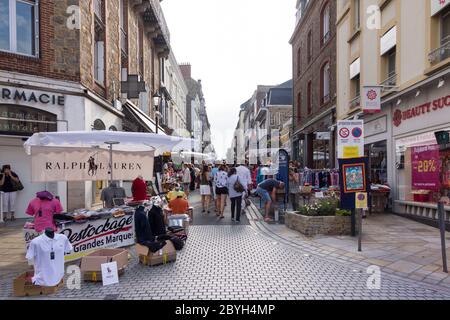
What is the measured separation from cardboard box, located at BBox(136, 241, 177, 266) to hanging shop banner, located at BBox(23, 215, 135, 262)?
1.20 m

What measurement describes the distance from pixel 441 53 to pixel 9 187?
13166 millimetres

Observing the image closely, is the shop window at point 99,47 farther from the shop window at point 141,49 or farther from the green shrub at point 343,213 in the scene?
the green shrub at point 343,213

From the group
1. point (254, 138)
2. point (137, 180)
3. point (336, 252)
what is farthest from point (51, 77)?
point (254, 138)

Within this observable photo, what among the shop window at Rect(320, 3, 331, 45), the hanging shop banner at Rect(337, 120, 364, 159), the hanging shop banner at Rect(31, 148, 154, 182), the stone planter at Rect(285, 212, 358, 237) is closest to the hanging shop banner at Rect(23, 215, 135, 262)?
the hanging shop banner at Rect(31, 148, 154, 182)

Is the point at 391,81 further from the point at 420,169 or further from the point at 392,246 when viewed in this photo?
the point at 392,246

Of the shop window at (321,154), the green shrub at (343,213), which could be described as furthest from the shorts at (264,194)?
the shop window at (321,154)

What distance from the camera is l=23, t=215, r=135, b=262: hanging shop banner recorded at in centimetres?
659

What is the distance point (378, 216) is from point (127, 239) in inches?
319

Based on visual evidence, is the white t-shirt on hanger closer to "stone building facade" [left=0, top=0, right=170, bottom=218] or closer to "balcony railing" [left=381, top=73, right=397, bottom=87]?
"stone building facade" [left=0, top=0, right=170, bottom=218]

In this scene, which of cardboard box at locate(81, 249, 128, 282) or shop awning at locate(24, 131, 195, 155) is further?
shop awning at locate(24, 131, 195, 155)

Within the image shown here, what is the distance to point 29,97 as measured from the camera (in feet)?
36.0

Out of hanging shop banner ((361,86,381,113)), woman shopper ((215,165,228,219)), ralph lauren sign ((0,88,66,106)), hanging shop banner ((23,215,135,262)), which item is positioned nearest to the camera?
hanging shop banner ((23,215,135,262))

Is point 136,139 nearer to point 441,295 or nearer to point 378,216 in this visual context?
point 441,295

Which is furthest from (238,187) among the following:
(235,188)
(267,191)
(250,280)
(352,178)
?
(250,280)
